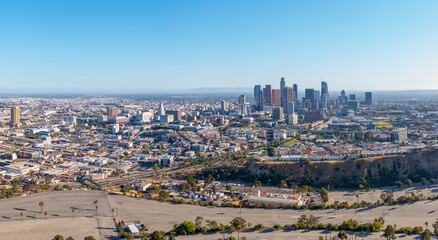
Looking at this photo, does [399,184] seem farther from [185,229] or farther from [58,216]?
[58,216]

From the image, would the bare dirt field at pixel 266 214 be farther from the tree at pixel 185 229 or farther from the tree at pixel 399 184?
the tree at pixel 399 184

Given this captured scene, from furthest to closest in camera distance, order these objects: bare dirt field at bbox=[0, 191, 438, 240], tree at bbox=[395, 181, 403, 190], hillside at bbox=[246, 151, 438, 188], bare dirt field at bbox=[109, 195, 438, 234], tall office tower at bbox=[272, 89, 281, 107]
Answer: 1. tall office tower at bbox=[272, 89, 281, 107]
2. hillside at bbox=[246, 151, 438, 188]
3. tree at bbox=[395, 181, 403, 190]
4. bare dirt field at bbox=[109, 195, 438, 234]
5. bare dirt field at bbox=[0, 191, 438, 240]

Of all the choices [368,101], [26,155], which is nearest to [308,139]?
[26,155]

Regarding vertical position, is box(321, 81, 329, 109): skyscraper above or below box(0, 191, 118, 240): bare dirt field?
above

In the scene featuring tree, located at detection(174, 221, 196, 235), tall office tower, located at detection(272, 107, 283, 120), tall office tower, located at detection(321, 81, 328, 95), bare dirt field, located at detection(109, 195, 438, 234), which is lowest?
bare dirt field, located at detection(109, 195, 438, 234)

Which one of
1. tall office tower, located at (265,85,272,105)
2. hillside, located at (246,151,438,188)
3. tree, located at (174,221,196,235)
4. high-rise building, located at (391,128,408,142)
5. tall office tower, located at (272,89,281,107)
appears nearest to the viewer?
tree, located at (174,221,196,235)

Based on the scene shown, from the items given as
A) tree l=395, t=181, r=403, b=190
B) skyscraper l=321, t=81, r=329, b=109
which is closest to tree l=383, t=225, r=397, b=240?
tree l=395, t=181, r=403, b=190

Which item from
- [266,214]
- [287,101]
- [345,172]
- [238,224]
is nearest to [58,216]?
[238,224]

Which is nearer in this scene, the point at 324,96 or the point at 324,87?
the point at 324,96

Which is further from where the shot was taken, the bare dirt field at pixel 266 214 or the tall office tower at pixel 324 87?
the tall office tower at pixel 324 87

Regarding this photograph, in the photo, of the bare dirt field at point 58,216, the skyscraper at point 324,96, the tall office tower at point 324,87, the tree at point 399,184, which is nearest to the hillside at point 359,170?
the tree at point 399,184

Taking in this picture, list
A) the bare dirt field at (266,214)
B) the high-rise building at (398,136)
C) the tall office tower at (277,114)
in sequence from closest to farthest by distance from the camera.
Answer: the bare dirt field at (266,214), the high-rise building at (398,136), the tall office tower at (277,114)

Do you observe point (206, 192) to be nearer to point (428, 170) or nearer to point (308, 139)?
point (428, 170)

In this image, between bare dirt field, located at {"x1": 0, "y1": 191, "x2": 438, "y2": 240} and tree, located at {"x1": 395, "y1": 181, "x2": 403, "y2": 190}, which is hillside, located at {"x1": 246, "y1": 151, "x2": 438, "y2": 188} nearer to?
tree, located at {"x1": 395, "y1": 181, "x2": 403, "y2": 190}
